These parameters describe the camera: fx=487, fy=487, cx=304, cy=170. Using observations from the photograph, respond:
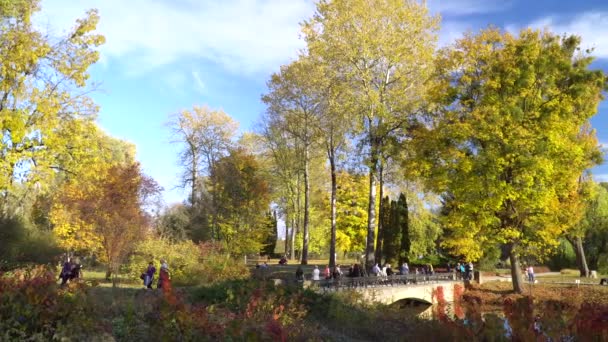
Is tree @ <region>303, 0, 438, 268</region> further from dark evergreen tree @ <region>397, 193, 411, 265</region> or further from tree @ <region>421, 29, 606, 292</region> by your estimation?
dark evergreen tree @ <region>397, 193, 411, 265</region>

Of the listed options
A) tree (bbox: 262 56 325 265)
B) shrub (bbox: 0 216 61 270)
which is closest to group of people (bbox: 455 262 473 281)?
tree (bbox: 262 56 325 265)

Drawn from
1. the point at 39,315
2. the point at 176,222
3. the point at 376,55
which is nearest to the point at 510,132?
the point at 376,55

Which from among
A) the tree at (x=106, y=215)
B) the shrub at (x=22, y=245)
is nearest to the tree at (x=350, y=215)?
the tree at (x=106, y=215)

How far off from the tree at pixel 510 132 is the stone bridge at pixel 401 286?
12.2ft

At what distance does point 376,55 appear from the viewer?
26.3 meters

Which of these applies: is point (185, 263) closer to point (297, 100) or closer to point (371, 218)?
point (371, 218)

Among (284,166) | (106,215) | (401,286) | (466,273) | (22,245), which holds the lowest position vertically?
(401,286)

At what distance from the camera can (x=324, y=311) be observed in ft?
46.0

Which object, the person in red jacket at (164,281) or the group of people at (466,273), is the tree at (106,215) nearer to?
the person in red jacket at (164,281)

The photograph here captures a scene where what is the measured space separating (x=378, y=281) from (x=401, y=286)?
4.69 feet

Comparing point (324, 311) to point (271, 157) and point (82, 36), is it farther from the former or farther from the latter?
point (271, 157)

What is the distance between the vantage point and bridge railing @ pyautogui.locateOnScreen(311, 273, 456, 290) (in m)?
→ 22.6

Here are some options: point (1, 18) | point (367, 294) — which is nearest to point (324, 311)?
point (367, 294)

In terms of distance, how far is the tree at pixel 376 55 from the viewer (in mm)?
26016
